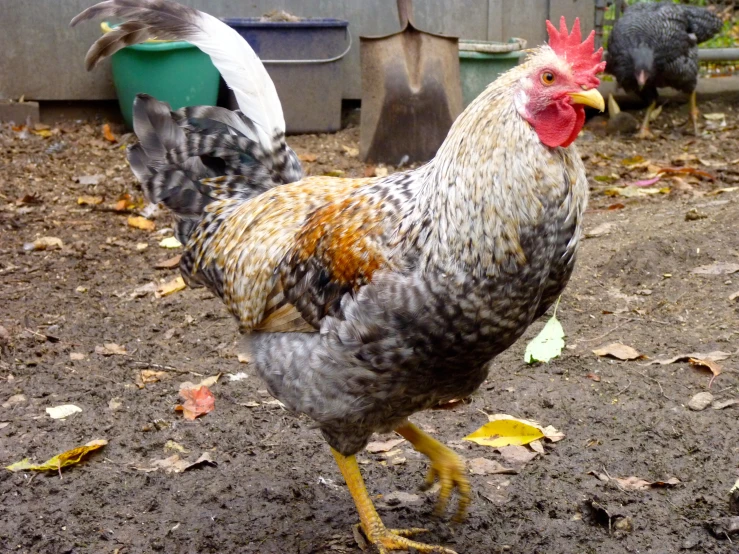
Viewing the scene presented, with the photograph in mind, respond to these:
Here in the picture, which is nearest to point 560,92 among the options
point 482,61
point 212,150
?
point 212,150

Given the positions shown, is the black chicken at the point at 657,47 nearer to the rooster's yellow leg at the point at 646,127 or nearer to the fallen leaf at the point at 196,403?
the rooster's yellow leg at the point at 646,127

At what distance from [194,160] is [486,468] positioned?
1896 millimetres

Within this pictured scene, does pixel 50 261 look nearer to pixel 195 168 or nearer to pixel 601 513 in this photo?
pixel 195 168

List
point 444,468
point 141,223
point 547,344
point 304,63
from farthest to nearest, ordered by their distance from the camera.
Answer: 1. point 304,63
2. point 141,223
3. point 547,344
4. point 444,468

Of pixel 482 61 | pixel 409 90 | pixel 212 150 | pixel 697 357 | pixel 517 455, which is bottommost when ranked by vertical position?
pixel 517 455

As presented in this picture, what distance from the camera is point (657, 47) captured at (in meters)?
8.73

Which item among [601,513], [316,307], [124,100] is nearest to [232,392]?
[316,307]

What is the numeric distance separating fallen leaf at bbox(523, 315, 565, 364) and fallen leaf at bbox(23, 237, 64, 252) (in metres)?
3.57

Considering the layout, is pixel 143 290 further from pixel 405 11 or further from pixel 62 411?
pixel 405 11

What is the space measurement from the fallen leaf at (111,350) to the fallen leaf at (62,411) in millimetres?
561

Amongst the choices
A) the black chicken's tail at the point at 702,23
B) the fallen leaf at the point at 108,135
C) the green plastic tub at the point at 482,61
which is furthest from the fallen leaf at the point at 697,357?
the black chicken's tail at the point at 702,23

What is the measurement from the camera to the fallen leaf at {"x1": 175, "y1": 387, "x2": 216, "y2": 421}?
13.2 feet

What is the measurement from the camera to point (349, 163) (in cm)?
762

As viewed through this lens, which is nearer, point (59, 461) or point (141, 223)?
point (59, 461)
